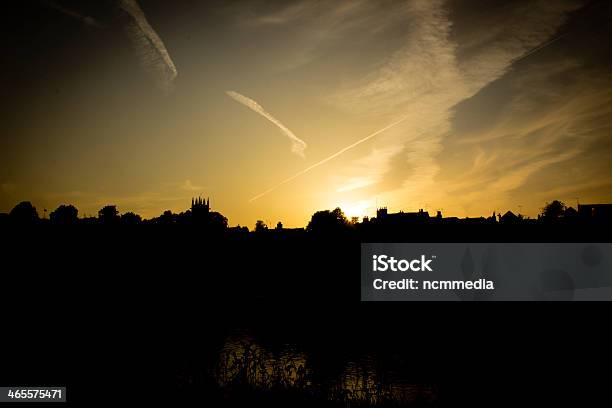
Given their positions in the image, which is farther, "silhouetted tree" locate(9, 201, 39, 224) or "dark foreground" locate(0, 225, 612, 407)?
"silhouetted tree" locate(9, 201, 39, 224)

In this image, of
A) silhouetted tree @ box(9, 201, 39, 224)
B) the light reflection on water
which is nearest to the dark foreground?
the light reflection on water

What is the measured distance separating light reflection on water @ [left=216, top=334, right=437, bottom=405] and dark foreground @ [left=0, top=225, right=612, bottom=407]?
18cm

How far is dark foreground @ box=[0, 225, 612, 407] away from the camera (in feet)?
72.6

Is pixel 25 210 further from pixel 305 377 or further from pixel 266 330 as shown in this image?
pixel 305 377

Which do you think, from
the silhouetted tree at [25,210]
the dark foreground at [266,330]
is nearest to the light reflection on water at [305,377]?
the dark foreground at [266,330]

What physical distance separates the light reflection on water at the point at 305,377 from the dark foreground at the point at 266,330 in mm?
181

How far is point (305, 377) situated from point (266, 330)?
105 feet

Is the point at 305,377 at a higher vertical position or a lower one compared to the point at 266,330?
higher

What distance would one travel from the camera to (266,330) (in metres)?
49.8

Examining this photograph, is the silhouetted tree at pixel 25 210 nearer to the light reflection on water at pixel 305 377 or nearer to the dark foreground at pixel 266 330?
the dark foreground at pixel 266 330

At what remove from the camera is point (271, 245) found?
106938 millimetres

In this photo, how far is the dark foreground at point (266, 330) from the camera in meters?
22.1

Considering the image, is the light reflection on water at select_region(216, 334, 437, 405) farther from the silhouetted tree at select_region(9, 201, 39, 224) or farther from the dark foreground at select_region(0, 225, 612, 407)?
the silhouetted tree at select_region(9, 201, 39, 224)

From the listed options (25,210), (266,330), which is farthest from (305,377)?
(25,210)
